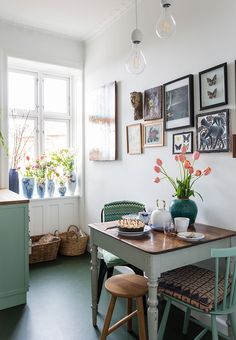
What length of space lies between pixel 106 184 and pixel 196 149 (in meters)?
1.53

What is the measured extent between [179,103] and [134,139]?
716 mm

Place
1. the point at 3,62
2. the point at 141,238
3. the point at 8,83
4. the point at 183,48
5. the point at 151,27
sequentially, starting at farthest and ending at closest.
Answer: the point at 8,83 < the point at 3,62 < the point at 151,27 < the point at 183,48 < the point at 141,238

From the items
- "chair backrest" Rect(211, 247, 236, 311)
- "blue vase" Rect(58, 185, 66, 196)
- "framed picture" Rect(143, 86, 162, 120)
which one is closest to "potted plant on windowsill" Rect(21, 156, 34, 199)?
"blue vase" Rect(58, 185, 66, 196)

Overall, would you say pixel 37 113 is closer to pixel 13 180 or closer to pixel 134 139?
pixel 13 180

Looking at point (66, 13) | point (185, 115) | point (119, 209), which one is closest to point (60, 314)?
point (119, 209)

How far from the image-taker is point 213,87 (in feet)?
7.03

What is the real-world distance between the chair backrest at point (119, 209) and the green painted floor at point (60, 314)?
76 centimetres

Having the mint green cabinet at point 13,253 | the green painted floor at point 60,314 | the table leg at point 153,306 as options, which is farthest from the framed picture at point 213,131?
Result: the mint green cabinet at point 13,253

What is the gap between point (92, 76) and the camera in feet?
12.6

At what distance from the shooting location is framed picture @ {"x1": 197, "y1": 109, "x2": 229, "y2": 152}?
206cm

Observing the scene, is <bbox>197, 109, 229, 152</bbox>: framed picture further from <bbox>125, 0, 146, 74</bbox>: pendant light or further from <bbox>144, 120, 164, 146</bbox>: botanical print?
<bbox>125, 0, 146, 74</bbox>: pendant light

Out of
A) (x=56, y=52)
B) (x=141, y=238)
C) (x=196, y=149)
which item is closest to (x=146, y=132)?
(x=196, y=149)

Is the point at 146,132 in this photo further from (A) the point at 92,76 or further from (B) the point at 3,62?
(B) the point at 3,62

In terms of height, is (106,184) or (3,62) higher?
(3,62)
